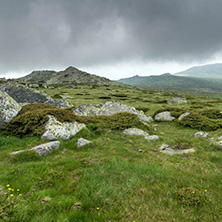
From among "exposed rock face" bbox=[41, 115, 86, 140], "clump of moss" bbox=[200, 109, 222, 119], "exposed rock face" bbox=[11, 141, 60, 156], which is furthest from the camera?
"clump of moss" bbox=[200, 109, 222, 119]

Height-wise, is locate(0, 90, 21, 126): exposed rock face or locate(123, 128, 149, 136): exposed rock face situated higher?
locate(0, 90, 21, 126): exposed rock face

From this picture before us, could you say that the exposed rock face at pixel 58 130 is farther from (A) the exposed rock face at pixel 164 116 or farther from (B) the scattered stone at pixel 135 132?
(A) the exposed rock face at pixel 164 116

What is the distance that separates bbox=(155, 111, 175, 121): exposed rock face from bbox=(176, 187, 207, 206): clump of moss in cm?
1870

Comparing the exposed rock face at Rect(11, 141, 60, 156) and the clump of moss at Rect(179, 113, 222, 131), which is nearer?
the exposed rock face at Rect(11, 141, 60, 156)

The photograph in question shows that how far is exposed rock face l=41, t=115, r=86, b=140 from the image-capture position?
11.7 metres

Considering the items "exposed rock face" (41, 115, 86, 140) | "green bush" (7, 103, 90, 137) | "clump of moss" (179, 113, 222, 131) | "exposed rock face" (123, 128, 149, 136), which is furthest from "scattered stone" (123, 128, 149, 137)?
"clump of moss" (179, 113, 222, 131)

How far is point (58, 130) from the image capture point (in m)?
12.1

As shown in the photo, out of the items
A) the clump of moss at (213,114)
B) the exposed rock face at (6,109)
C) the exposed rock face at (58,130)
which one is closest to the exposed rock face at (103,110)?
the exposed rock face at (58,130)

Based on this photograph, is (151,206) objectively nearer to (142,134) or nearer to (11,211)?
(11,211)

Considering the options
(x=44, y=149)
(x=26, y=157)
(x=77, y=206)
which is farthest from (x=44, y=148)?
(x=77, y=206)

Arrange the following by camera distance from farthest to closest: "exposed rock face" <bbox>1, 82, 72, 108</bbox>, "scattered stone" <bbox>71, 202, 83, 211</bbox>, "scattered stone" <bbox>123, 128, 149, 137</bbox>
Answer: "exposed rock face" <bbox>1, 82, 72, 108</bbox> < "scattered stone" <bbox>123, 128, 149, 137</bbox> < "scattered stone" <bbox>71, 202, 83, 211</bbox>

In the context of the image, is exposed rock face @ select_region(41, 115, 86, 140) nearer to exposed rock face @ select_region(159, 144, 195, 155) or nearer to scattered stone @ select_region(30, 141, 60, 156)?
scattered stone @ select_region(30, 141, 60, 156)

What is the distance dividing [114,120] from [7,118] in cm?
1122

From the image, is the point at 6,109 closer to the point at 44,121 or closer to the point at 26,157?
the point at 44,121
